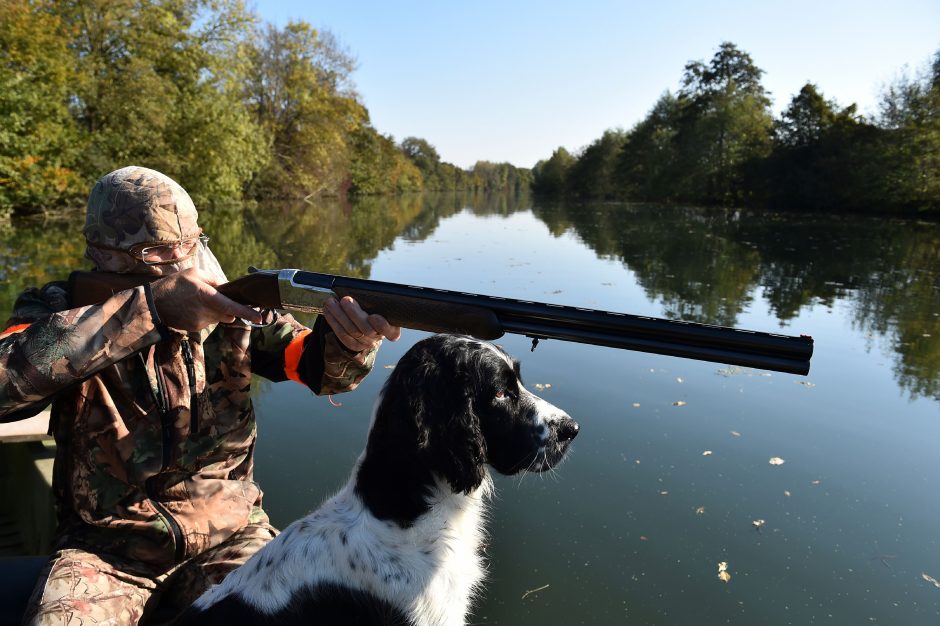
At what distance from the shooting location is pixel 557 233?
31.4 metres

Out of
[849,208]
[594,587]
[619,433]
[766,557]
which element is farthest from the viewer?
[849,208]

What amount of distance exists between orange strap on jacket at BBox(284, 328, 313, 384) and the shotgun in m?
0.49

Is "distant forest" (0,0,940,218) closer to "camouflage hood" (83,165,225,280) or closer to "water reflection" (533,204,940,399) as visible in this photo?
"water reflection" (533,204,940,399)

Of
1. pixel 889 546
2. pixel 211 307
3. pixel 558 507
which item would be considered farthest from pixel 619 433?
pixel 211 307

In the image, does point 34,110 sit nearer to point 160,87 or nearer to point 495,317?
point 160,87

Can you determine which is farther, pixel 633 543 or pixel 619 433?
pixel 619 433

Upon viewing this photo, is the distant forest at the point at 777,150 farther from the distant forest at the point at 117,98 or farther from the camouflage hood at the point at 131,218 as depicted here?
the camouflage hood at the point at 131,218

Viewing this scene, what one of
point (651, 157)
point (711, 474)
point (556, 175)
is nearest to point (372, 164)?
point (651, 157)

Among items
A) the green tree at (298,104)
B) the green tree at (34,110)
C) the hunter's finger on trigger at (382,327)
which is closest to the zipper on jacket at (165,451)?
the hunter's finger on trigger at (382,327)

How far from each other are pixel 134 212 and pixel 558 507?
4.31 metres

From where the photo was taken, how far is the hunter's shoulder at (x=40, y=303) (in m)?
2.59

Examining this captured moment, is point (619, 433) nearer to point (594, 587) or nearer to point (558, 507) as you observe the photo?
point (558, 507)

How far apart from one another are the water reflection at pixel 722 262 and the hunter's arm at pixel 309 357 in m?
8.85

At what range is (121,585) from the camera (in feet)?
8.32
